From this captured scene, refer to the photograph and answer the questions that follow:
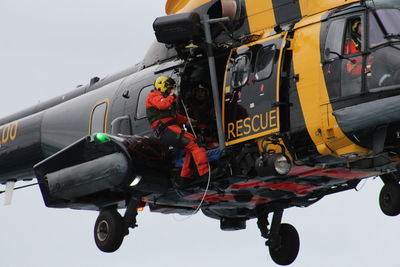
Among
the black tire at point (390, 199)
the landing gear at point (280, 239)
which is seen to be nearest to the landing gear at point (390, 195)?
the black tire at point (390, 199)

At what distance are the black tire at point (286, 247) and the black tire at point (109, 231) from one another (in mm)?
2687

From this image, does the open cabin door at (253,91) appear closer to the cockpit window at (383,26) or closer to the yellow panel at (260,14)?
the yellow panel at (260,14)

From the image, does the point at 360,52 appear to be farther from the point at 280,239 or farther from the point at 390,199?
the point at 280,239

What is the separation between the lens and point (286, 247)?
17188 millimetres

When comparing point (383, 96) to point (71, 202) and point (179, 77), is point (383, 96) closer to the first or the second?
point (179, 77)

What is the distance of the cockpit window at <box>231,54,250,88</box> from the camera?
48.6 ft

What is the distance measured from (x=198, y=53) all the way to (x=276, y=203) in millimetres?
2943

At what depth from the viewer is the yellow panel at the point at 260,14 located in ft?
50.0

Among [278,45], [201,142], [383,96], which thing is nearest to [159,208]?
[201,142]

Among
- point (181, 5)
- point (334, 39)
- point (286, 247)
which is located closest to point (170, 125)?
point (181, 5)

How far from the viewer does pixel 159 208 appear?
1728cm

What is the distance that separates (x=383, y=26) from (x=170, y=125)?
142 inches

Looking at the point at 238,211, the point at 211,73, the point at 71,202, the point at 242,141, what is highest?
the point at 211,73

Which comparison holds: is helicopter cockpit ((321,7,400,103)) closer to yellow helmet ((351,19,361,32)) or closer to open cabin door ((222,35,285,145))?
yellow helmet ((351,19,361,32))
